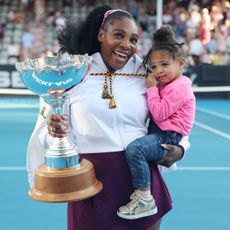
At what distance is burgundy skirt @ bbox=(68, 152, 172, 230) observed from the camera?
1866 mm

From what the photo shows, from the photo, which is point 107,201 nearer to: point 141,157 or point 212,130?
point 141,157

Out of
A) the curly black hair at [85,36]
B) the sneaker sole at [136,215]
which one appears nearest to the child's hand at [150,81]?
the curly black hair at [85,36]

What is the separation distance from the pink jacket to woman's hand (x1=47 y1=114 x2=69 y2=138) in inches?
14.6

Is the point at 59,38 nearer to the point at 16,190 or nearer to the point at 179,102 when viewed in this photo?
the point at 179,102

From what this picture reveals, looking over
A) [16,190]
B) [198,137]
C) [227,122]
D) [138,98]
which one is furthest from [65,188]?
[227,122]

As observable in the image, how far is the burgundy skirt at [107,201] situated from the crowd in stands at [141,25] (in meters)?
10.2

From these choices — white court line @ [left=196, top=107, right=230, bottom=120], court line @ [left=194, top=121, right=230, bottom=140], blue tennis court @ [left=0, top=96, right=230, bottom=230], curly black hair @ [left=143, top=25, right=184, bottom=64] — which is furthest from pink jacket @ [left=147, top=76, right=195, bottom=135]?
white court line @ [left=196, top=107, right=230, bottom=120]

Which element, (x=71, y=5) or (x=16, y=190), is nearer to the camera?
(x=16, y=190)

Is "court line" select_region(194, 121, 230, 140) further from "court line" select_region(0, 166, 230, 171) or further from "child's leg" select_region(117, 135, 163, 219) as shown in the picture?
"child's leg" select_region(117, 135, 163, 219)

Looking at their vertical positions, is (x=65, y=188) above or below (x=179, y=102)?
below

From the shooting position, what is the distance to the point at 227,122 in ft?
28.1

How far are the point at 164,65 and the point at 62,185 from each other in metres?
0.64

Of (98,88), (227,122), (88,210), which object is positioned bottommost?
(227,122)

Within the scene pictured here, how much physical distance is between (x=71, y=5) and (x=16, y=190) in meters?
13.8
